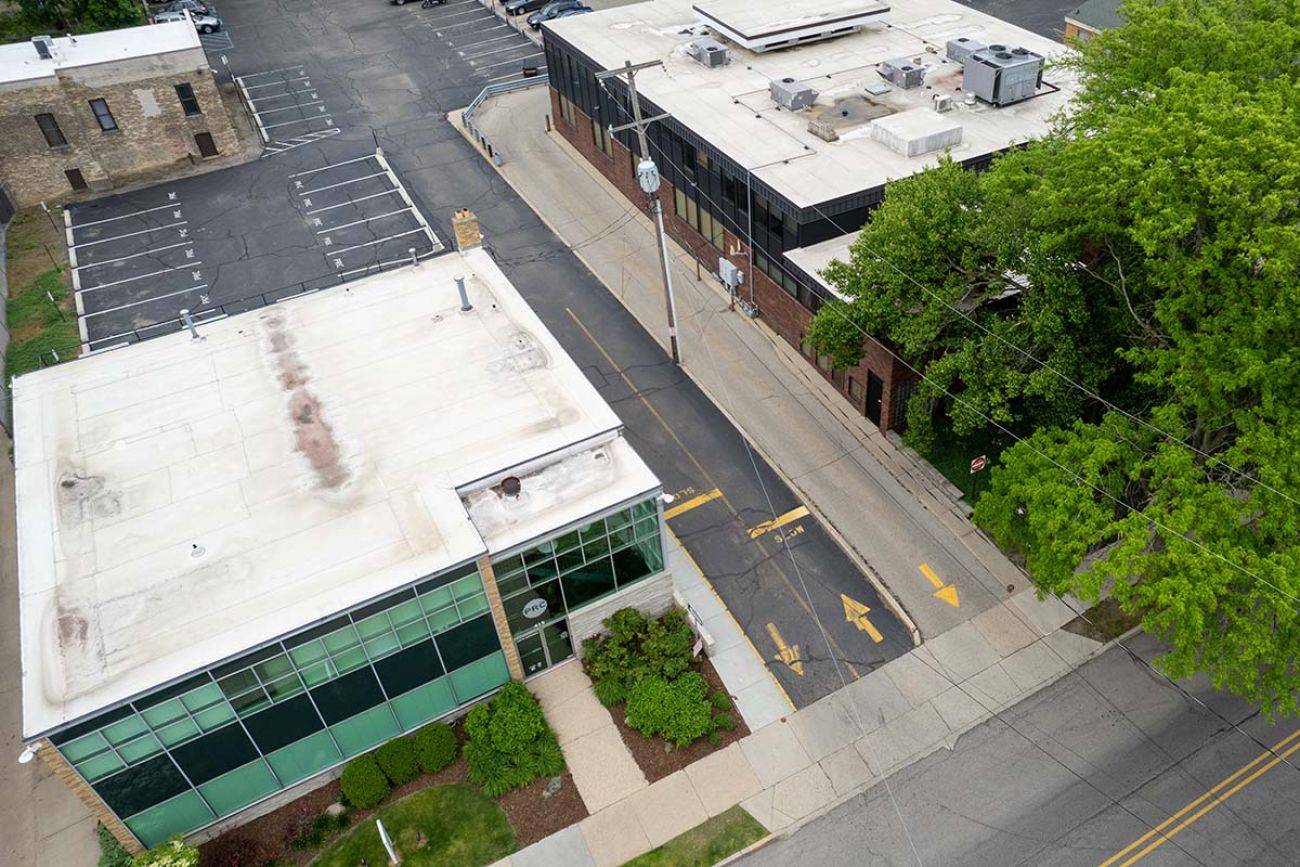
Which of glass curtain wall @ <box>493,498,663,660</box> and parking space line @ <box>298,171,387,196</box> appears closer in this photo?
glass curtain wall @ <box>493,498,663,660</box>

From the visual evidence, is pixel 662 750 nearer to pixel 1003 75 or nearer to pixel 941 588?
pixel 941 588

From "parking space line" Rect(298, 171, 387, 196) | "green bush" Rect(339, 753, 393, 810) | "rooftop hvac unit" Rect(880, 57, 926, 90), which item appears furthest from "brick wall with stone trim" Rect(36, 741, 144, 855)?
"rooftop hvac unit" Rect(880, 57, 926, 90)

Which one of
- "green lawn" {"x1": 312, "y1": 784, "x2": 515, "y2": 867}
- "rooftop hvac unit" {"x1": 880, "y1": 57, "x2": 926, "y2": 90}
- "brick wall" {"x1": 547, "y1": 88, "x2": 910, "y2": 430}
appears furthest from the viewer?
"rooftop hvac unit" {"x1": 880, "y1": 57, "x2": 926, "y2": 90}

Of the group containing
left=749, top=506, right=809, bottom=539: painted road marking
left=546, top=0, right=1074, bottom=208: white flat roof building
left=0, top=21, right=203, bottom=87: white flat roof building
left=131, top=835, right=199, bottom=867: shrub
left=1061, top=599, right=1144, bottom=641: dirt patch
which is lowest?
left=1061, top=599, right=1144, bottom=641: dirt patch

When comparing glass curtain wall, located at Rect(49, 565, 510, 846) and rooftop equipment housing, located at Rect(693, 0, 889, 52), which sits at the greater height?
rooftop equipment housing, located at Rect(693, 0, 889, 52)

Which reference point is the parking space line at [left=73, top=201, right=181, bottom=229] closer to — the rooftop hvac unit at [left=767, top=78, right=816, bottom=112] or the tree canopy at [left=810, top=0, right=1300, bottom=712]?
the rooftop hvac unit at [left=767, top=78, right=816, bottom=112]

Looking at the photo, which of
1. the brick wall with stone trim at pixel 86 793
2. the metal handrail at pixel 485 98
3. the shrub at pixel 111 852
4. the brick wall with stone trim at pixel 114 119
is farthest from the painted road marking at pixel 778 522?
the brick wall with stone trim at pixel 114 119

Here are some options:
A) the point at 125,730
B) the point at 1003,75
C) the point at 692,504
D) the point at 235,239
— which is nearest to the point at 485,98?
the point at 235,239
